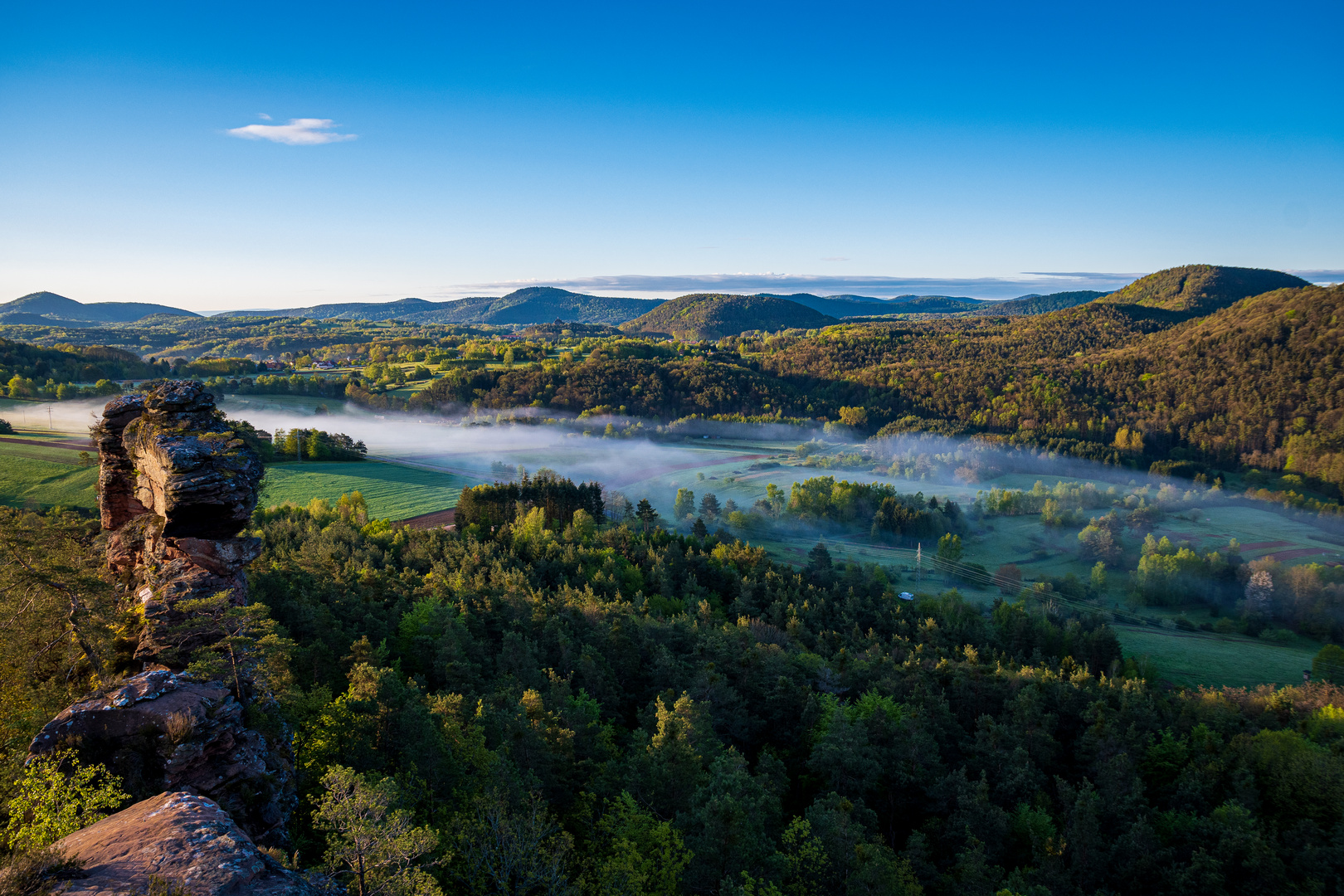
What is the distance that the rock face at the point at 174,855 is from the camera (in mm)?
9008

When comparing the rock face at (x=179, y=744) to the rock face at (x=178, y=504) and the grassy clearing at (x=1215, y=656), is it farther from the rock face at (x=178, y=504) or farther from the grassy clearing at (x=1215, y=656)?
the grassy clearing at (x=1215, y=656)

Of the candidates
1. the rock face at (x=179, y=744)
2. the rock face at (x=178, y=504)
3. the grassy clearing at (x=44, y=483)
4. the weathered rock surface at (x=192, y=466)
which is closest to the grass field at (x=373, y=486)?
the grassy clearing at (x=44, y=483)

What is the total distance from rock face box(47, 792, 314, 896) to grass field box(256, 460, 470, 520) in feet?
241

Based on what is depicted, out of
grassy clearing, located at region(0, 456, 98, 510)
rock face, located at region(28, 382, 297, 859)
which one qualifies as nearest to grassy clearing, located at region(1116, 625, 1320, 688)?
rock face, located at region(28, 382, 297, 859)

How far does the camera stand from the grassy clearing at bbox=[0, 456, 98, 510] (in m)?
62.9

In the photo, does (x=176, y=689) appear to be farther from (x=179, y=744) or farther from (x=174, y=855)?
(x=174, y=855)

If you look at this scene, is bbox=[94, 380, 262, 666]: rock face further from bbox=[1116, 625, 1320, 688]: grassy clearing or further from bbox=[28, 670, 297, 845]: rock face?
bbox=[1116, 625, 1320, 688]: grassy clearing

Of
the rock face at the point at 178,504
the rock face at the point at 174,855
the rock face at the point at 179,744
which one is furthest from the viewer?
the rock face at the point at 178,504

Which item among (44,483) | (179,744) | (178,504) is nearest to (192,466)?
(178,504)

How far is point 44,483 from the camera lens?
67.3 metres

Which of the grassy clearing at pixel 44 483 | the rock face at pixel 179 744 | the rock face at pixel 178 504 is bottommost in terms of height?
the grassy clearing at pixel 44 483

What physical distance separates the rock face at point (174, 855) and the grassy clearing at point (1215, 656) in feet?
274

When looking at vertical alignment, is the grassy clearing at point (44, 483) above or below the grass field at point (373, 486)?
above

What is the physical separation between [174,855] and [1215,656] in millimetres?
96464
